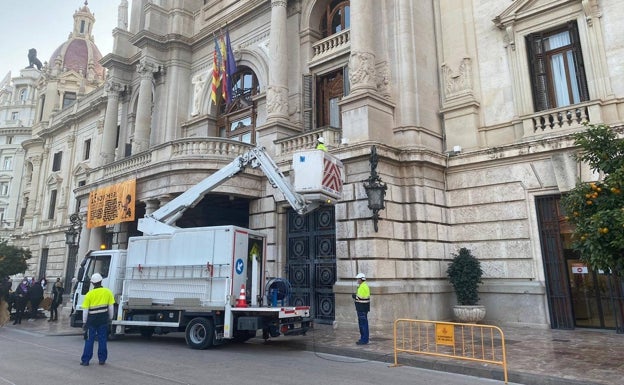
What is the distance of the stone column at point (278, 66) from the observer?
18.6m

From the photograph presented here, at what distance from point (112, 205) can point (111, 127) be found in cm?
853

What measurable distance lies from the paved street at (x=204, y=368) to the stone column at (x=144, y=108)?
13.9m

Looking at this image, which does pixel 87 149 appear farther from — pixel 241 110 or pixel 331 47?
pixel 331 47

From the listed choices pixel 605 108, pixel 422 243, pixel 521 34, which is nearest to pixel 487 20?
pixel 521 34

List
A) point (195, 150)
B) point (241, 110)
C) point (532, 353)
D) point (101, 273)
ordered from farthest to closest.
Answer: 1. point (241, 110)
2. point (195, 150)
3. point (101, 273)
4. point (532, 353)

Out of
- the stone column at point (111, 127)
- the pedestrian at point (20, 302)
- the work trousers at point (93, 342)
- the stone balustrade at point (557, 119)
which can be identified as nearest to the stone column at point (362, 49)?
the stone balustrade at point (557, 119)

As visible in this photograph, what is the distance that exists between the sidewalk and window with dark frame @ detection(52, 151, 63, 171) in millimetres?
35829

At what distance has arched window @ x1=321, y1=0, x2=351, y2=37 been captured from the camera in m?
19.6

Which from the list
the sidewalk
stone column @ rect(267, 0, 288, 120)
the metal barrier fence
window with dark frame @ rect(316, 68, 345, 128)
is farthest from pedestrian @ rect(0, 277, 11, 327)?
the metal barrier fence

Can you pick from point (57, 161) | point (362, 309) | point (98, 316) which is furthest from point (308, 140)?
point (57, 161)

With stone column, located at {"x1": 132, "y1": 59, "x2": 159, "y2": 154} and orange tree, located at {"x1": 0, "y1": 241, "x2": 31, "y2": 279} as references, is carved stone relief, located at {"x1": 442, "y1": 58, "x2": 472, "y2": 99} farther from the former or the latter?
orange tree, located at {"x1": 0, "y1": 241, "x2": 31, "y2": 279}

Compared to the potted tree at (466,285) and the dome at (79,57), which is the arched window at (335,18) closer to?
the potted tree at (466,285)

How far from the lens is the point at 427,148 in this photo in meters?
15.6

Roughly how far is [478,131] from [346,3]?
→ 8.22 meters
